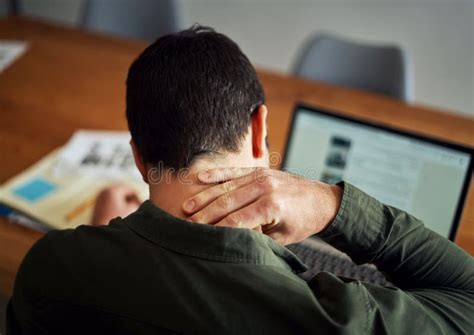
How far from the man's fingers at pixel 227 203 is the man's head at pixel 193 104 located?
58 mm

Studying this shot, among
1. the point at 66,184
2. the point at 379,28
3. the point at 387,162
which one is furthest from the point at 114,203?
the point at 379,28

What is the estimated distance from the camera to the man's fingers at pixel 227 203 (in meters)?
0.70

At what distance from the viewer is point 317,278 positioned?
2.17 ft

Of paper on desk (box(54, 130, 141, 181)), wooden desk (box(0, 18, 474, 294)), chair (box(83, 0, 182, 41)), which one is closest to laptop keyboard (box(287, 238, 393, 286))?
wooden desk (box(0, 18, 474, 294))

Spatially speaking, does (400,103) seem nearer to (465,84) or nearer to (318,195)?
(318,195)

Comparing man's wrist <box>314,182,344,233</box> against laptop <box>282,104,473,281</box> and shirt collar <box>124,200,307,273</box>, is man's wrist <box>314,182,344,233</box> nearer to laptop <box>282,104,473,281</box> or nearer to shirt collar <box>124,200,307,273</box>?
shirt collar <box>124,200,307,273</box>

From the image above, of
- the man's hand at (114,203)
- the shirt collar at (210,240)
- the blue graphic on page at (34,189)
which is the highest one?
the shirt collar at (210,240)

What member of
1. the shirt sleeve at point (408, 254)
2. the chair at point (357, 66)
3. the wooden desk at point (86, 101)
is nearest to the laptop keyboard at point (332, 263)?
the shirt sleeve at point (408, 254)

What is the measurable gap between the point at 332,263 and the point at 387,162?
29 centimetres

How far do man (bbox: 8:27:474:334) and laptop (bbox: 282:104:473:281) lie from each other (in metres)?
0.28

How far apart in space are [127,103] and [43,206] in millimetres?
550

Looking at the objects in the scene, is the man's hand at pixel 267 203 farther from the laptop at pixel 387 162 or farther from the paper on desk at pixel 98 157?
the paper on desk at pixel 98 157

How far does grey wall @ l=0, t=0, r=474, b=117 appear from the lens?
270 centimetres

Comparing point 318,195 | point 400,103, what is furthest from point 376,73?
point 318,195
